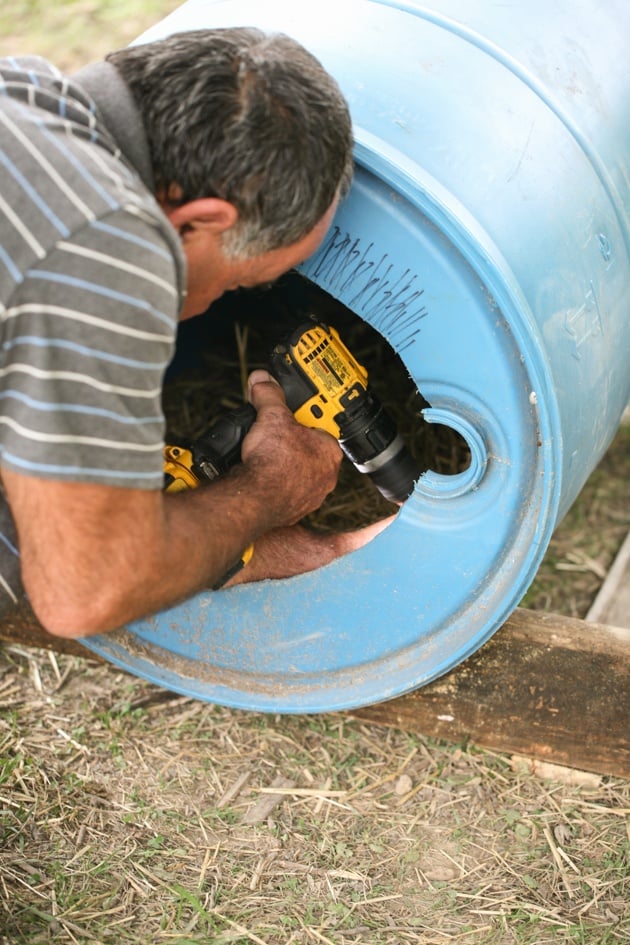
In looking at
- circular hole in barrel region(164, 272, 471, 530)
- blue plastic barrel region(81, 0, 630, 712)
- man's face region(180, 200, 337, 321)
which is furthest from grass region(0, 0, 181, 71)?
man's face region(180, 200, 337, 321)

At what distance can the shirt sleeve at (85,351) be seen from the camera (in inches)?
53.3

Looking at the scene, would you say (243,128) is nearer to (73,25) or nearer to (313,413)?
(313,413)

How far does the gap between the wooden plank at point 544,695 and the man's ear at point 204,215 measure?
1.03m

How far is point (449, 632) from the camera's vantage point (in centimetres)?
200

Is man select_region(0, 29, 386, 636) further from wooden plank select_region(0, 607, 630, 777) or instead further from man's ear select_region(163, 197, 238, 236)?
wooden plank select_region(0, 607, 630, 777)

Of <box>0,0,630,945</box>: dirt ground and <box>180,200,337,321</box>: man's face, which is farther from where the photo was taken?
<box>0,0,630,945</box>: dirt ground

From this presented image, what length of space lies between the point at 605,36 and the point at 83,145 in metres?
1.17

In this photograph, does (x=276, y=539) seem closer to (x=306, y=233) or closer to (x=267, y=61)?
(x=306, y=233)

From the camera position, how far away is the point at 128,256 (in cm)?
138

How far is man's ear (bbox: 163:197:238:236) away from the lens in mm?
1508

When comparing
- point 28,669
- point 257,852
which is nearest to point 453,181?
point 257,852

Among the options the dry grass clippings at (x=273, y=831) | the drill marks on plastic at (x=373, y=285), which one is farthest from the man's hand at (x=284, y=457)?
the dry grass clippings at (x=273, y=831)

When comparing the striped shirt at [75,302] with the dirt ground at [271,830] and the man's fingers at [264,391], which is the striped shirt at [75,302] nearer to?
the man's fingers at [264,391]

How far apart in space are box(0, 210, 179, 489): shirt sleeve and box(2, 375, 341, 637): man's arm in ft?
0.13
